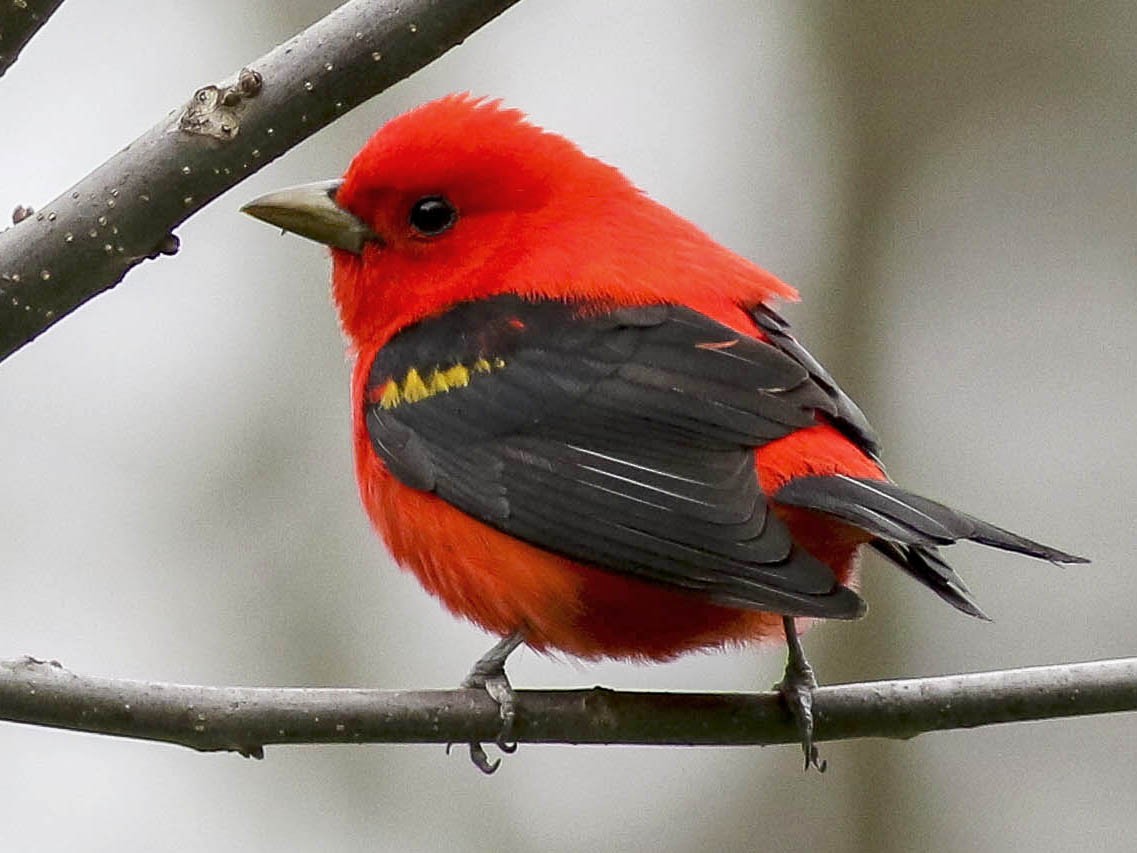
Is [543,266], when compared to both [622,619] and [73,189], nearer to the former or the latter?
[622,619]

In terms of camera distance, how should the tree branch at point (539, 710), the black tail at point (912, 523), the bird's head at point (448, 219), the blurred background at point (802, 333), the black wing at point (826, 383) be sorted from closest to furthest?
1. the tree branch at point (539, 710)
2. the black tail at point (912, 523)
3. the black wing at point (826, 383)
4. the bird's head at point (448, 219)
5. the blurred background at point (802, 333)

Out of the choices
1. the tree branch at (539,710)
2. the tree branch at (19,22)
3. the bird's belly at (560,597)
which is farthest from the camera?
the bird's belly at (560,597)

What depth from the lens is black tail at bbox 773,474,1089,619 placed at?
3480 mm

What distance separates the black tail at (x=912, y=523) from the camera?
3480 millimetres

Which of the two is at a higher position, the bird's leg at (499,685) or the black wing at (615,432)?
the black wing at (615,432)

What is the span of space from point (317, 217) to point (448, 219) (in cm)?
36

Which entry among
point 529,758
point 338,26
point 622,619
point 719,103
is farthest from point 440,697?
point 719,103

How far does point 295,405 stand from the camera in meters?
10.0

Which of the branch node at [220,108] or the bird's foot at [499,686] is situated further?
the bird's foot at [499,686]

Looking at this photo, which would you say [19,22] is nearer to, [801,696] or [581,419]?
[581,419]

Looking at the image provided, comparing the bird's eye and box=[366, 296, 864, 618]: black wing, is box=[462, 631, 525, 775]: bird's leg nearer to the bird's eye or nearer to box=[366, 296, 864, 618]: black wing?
box=[366, 296, 864, 618]: black wing

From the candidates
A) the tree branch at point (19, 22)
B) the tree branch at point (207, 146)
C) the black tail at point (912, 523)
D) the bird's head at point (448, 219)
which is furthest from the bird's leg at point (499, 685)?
the tree branch at point (19, 22)

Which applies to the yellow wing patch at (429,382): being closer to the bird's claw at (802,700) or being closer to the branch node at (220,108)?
the bird's claw at (802,700)

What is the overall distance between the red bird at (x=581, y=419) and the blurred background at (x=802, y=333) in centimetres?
438
